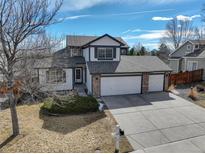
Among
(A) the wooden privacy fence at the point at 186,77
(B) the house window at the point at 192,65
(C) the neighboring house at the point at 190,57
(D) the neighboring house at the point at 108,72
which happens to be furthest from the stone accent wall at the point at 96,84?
(B) the house window at the point at 192,65

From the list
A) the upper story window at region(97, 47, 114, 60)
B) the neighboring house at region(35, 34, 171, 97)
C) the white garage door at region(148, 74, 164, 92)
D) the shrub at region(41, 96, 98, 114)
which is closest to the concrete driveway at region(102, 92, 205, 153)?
the neighboring house at region(35, 34, 171, 97)

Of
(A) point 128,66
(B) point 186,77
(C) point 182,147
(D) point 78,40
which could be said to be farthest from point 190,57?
(C) point 182,147

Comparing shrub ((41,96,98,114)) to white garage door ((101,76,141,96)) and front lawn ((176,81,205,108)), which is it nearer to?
white garage door ((101,76,141,96))

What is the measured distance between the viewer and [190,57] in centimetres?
2533

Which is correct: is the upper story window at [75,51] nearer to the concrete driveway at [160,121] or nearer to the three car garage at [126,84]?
the three car garage at [126,84]

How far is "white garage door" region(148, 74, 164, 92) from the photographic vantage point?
18.0 metres

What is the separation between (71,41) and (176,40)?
120 feet

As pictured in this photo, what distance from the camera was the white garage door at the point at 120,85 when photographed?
16.6m

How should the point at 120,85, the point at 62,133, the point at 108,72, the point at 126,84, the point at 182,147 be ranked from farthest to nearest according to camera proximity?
the point at 126,84 < the point at 120,85 < the point at 108,72 < the point at 62,133 < the point at 182,147

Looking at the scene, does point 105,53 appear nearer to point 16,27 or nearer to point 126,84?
point 126,84

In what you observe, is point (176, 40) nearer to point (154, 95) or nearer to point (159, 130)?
point (154, 95)

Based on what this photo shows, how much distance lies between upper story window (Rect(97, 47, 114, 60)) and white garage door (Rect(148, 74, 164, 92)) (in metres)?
4.74

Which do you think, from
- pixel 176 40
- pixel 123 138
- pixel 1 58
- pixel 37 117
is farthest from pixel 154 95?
pixel 176 40

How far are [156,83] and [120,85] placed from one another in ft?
13.3
